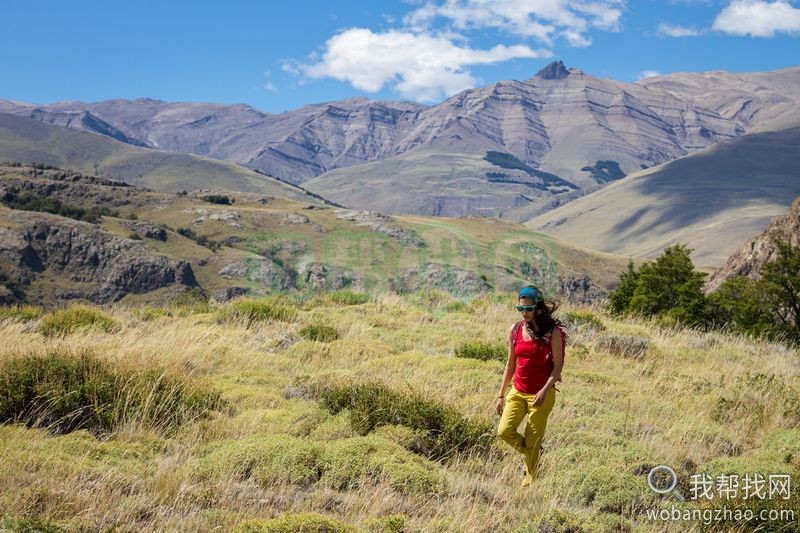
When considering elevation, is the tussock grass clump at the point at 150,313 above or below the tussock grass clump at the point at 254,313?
below

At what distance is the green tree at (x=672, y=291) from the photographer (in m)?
20.7

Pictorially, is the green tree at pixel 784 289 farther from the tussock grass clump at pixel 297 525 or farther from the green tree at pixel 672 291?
the tussock grass clump at pixel 297 525

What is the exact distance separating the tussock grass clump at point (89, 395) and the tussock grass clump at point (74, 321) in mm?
3627

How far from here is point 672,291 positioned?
73.2ft

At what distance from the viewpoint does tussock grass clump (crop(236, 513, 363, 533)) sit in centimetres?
416

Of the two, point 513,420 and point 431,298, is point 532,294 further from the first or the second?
point 431,298

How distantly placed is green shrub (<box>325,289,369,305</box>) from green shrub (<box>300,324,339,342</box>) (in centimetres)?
450

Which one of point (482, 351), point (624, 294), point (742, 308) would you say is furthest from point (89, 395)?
point (624, 294)

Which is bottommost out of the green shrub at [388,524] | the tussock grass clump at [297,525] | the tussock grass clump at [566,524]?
the tussock grass clump at [566,524]

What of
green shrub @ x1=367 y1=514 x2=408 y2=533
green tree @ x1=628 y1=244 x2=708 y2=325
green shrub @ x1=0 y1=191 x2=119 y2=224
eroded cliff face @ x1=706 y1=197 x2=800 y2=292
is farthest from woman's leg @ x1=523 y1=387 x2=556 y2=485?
green shrub @ x1=0 y1=191 x2=119 y2=224

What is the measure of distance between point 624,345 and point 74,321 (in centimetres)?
1142

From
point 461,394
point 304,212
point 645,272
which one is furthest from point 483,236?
point 461,394

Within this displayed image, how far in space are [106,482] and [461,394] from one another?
16.8ft

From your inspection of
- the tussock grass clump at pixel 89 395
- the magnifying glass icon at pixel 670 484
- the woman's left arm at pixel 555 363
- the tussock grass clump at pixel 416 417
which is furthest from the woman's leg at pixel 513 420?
the tussock grass clump at pixel 89 395
